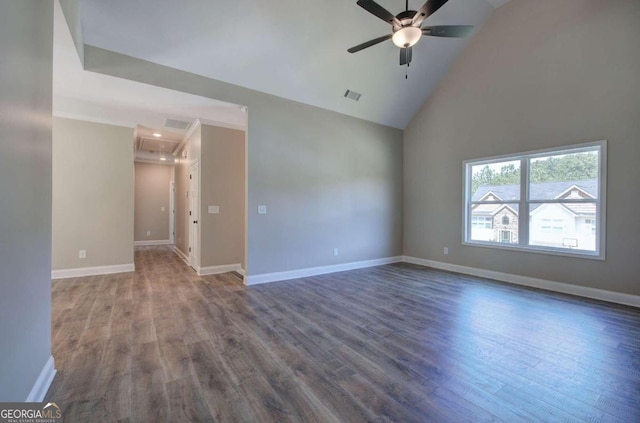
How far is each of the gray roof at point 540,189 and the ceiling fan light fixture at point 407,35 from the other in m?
3.17

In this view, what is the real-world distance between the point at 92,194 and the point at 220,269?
2.67 metres

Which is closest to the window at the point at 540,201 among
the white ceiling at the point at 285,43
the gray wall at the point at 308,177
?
the gray wall at the point at 308,177

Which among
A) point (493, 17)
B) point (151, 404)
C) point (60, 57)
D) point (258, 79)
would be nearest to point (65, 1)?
point (60, 57)

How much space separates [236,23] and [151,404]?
3.82 m

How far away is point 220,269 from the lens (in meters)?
5.02

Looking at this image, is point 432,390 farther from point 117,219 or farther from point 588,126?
point 117,219

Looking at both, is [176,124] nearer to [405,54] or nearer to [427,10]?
[405,54]

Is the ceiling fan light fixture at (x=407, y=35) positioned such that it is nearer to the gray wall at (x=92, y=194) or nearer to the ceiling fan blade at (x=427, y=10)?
the ceiling fan blade at (x=427, y=10)

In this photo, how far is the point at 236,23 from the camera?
321 centimetres

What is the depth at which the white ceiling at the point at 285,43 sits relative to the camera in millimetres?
2977

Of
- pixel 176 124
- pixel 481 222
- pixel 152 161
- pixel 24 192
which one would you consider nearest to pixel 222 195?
pixel 176 124

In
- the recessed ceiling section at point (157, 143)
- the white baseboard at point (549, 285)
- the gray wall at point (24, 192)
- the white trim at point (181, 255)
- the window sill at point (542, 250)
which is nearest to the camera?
the gray wall at point (24, 192)

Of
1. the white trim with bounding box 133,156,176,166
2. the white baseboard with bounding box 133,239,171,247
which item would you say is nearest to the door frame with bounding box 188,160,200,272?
the white trim with bounding box 133,156,176,166

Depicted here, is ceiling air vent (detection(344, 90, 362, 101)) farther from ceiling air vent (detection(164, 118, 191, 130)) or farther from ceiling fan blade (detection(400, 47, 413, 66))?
ceiling air vent (detection(164, 118, 191, 130))
